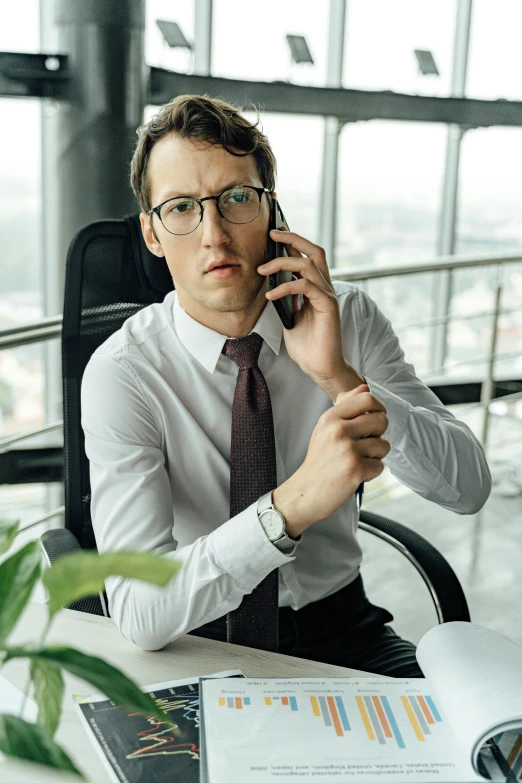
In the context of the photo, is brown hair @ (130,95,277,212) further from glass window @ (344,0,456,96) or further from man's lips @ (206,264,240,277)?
glass window @ (344,0,456,96)

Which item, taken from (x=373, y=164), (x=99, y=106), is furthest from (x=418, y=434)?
(x=373, y=164)

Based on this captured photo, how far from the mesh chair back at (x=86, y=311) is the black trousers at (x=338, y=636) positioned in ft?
1.02

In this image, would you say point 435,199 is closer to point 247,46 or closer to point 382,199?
point 382,199

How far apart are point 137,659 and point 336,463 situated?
1.13 ft

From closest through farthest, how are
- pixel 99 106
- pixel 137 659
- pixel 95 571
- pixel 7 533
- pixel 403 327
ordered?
pixel 95 571 < pixel 7 533 < pixel 137 659 < pixel 403 327 < pixel 99 106

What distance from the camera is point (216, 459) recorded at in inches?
52.4

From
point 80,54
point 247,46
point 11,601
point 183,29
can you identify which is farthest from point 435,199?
point 11,601

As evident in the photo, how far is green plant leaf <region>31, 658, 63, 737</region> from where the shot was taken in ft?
1.76

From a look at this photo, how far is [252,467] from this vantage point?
1267mm

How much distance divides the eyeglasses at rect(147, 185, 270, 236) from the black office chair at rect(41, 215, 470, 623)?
0.48 feet

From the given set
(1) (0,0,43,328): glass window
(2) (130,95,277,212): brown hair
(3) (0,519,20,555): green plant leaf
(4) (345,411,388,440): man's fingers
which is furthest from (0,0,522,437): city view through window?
(3) (0,519,20,555): green plant leaf

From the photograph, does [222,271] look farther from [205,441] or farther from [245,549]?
[245,549]

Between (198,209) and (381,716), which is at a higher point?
(198,209)

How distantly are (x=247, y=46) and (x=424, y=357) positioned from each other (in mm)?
2218
